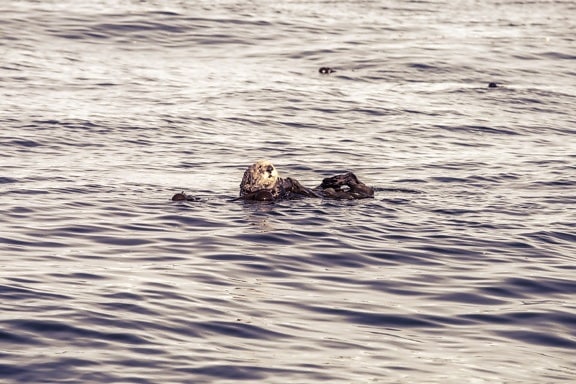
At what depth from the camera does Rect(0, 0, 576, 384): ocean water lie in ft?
40.5

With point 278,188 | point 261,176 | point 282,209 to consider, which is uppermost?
point 261,176

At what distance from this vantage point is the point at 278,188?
20062 millimetres

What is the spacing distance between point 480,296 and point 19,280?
577 centimetres

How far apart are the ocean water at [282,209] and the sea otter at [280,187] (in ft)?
0.83

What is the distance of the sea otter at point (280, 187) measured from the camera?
19938 millimetres

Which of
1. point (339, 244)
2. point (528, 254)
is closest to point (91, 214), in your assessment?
point (339, 244)

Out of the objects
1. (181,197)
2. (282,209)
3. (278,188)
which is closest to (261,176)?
(278,188)

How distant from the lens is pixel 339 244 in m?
17.5

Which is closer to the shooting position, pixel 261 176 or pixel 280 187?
pixel 261 176

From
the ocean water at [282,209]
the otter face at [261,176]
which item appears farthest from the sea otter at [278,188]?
the ocean water at [282,209]

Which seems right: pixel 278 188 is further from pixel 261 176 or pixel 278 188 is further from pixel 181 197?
pixel 181 197

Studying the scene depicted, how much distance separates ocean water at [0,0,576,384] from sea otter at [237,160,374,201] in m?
0.25

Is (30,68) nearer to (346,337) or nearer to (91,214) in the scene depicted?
(91,214)

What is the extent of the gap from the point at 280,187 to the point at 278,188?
0.04 metres
